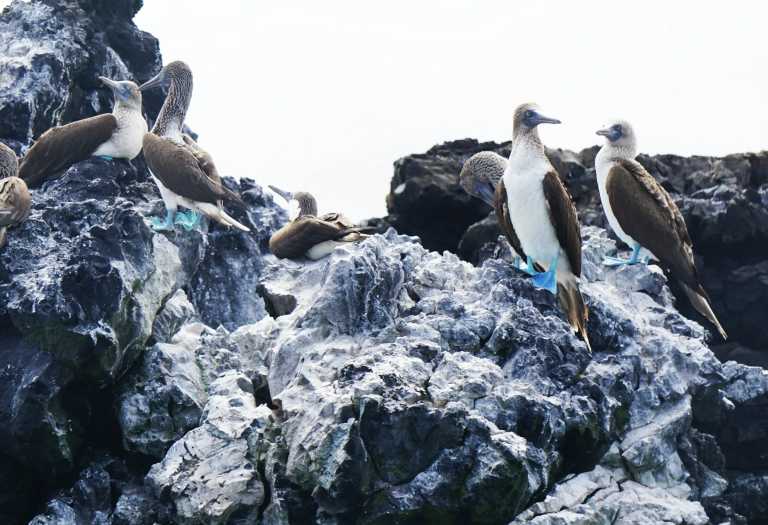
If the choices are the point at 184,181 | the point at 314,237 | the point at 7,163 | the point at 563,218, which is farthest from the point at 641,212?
the point at 7,163

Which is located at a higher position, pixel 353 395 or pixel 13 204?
pixel 13 204

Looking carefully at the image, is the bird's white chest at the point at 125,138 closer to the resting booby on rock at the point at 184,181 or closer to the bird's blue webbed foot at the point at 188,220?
the resting booby on rock at the point at 184,181

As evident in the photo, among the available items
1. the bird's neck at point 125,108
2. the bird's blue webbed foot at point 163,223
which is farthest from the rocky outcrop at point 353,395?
the bird's neck at point 125,108

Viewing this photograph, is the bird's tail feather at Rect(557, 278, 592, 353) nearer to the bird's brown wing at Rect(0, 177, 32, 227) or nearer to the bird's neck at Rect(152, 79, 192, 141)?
the bird's brown wing at Rect(0, 177, 32, 227)

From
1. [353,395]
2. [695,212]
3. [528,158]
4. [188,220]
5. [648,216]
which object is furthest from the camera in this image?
[695,212]

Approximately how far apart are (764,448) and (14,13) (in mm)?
10900

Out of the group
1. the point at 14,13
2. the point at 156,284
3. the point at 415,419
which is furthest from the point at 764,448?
the point at 14,13

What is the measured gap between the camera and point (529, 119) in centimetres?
1027

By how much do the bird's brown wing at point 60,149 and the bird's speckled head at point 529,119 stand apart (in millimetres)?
5119

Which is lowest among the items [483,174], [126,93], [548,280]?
[548,280]

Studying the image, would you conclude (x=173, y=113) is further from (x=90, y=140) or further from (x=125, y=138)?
(x=90, y=140)

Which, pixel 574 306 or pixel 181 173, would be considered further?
pixel 181 173

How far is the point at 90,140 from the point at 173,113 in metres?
1.71

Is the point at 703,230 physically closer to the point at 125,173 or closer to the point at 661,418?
the point at 661,418
